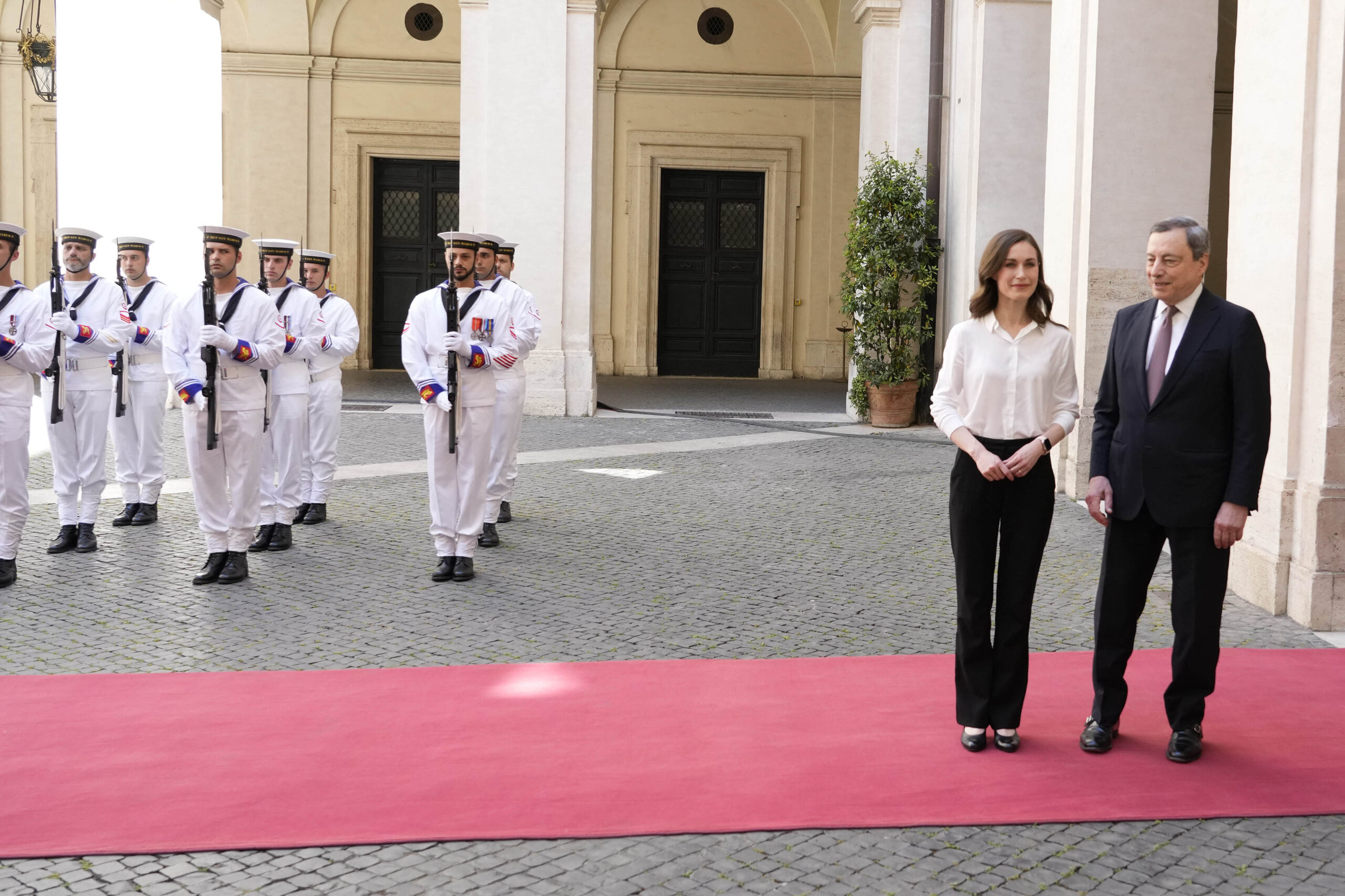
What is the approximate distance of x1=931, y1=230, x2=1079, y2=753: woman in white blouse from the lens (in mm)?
4145

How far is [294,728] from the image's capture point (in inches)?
173

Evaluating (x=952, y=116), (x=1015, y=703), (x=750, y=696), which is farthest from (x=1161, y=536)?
(x=952, y=116)

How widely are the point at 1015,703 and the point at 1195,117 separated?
6.22m

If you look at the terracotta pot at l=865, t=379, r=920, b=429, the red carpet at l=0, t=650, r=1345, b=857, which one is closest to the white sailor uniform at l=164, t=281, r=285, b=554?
the red carpet at l=0, t=650, r=1345, b=857

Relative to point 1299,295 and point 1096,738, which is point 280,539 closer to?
point 1096,738

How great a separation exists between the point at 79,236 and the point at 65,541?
181cm

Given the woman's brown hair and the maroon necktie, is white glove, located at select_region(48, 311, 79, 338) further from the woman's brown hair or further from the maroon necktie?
the maroon necktie

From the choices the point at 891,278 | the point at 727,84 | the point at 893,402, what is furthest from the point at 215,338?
the point at 727,84

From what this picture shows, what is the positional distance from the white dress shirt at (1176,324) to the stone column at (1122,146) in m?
4.96

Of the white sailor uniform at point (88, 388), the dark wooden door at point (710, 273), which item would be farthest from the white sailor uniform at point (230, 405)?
the dark wooden door at point (710, 273)

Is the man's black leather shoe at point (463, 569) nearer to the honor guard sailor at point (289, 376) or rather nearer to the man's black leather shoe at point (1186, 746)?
the honor guard sailor at point (289, 376)

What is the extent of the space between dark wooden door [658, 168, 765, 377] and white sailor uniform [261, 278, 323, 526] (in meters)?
12.7

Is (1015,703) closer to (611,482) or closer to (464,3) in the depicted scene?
(611,482)

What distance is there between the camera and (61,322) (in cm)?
709
